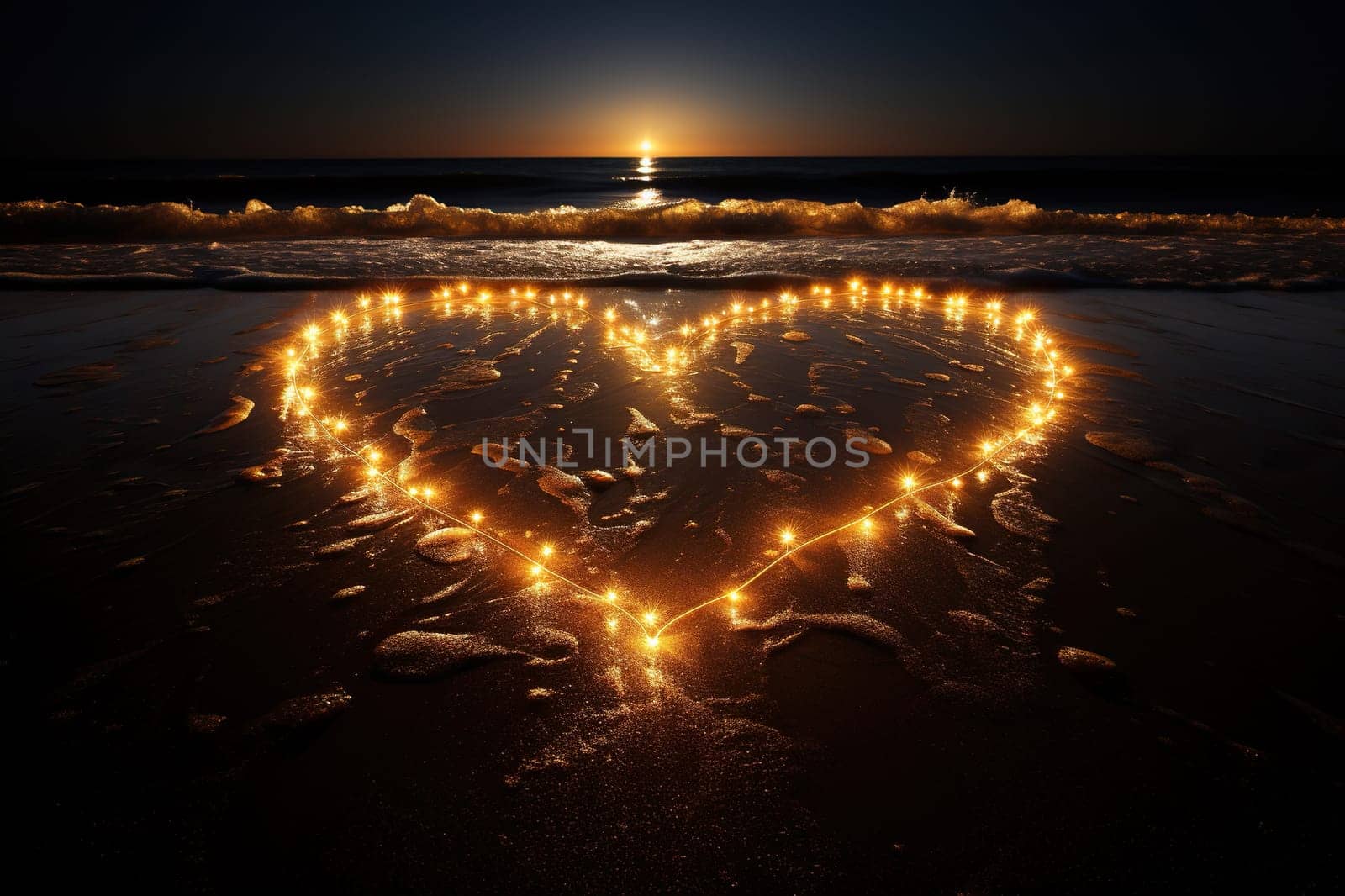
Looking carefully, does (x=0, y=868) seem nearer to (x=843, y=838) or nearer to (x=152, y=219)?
(x=843, y=838)

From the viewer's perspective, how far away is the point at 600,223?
1228 cm

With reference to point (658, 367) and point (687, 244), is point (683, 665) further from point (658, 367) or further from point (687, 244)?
point (687, 244)

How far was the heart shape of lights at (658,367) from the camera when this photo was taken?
6.88ft

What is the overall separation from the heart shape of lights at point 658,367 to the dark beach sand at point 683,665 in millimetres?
79

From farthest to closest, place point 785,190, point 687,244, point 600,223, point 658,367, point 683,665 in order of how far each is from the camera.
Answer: point 785,190 < point 600,223 < point 687,244 < point 658,367 < point 683,665

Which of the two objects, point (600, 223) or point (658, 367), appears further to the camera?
point (600, 223)

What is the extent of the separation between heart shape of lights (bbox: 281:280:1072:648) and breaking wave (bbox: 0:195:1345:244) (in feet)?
20.1

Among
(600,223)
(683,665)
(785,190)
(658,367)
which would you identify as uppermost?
(785,190)

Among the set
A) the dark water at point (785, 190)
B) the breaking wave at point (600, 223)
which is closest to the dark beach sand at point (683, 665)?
the breaking wave at point (600, 223)

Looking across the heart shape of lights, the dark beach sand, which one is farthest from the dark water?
the dark beach sand

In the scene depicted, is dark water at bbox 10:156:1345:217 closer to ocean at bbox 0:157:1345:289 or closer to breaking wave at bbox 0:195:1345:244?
ocean at bbox 0:157:1345:289

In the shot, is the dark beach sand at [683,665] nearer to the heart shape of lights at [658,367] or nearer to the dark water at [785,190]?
the heart shape of lights at [658,367]

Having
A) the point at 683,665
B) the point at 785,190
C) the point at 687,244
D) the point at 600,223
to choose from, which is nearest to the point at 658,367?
the point at 683,665

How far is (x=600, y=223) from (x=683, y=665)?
39.8 ft
